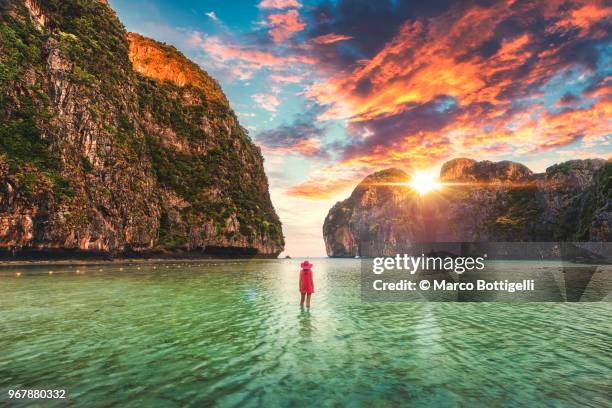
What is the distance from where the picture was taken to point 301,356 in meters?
10.4

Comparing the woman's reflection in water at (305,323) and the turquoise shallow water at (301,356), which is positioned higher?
the turquoise shallow water at (301,356)

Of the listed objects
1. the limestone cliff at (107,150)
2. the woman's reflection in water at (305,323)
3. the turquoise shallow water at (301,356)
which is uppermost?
the limestone cliff at (107,150)

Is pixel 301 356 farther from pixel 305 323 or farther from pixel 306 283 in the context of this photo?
pixel 306 283

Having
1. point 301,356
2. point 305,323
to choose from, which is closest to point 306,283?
point 305,323

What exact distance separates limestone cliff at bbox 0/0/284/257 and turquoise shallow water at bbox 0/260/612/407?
4880 centimetres

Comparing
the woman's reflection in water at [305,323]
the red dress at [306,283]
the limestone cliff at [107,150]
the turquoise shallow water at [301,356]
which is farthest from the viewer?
the limestone cliff at [107,150]

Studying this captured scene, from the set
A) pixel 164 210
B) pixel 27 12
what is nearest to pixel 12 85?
pixel 27 12

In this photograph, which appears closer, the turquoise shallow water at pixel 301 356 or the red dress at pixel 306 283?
the turquoise shallow water at pixel 301 356

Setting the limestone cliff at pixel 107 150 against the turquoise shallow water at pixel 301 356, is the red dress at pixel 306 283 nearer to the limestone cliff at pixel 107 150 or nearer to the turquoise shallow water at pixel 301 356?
the turquoise shallow water at pixel 301 356

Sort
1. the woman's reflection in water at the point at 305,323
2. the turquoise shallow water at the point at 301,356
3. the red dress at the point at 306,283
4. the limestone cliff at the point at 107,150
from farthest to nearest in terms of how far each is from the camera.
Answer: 1. the limestone cliff at the point at 107,150
2. the red dress at the point at 306,283
3. the woman's reflection in water at the point at 305,323
4. the turquoise shallow water at the point at 301,356

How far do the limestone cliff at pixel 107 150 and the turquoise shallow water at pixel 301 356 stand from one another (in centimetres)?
4880

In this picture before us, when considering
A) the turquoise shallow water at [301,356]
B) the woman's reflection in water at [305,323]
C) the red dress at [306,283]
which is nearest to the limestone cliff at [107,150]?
the turquoise shallow water at [301,356]

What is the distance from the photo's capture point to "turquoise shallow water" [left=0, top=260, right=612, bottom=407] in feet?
24.3

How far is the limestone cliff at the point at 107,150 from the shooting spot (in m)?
56.0
